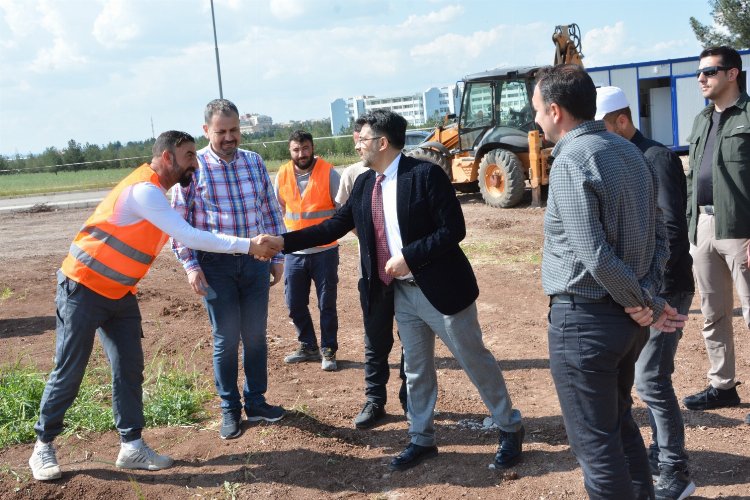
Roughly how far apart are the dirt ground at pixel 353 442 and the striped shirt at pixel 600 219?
1482 mm

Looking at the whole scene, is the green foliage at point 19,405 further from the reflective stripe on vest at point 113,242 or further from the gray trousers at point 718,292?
the gray trousers at point 718,292

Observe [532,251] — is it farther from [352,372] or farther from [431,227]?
[431,227]

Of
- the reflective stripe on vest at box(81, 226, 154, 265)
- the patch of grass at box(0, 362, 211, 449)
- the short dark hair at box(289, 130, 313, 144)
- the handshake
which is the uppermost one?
the short dark hair at box(289, 130, 313, 144)

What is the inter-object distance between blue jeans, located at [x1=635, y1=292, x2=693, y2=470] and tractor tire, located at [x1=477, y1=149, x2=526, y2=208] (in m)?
11.7

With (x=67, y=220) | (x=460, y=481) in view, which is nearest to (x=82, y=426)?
(x=460, y=481)

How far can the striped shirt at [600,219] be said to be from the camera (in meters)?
2.83

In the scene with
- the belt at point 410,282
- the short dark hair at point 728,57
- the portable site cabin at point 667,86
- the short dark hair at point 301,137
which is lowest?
the belt at point 410,282

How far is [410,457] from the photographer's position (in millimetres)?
4371

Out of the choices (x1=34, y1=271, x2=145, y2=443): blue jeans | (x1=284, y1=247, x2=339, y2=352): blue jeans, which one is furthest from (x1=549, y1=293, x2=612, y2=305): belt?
(x1=284, y1=247, x2=339, y2=352): blue jeans

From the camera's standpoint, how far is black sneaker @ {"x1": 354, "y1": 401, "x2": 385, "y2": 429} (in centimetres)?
506

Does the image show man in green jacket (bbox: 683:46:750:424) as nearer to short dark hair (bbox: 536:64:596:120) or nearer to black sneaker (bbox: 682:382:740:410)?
black sneaker (bbox: 682:382:740:410)

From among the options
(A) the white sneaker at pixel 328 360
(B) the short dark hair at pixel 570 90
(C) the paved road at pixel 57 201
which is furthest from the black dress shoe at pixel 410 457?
(C) the paved road at pixel 57 201

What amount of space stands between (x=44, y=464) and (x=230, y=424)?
1.11m

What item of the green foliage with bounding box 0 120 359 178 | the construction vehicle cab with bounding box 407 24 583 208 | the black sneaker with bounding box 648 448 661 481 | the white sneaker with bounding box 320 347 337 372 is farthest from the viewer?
the green foliage with bounding box 0 120 359 178
